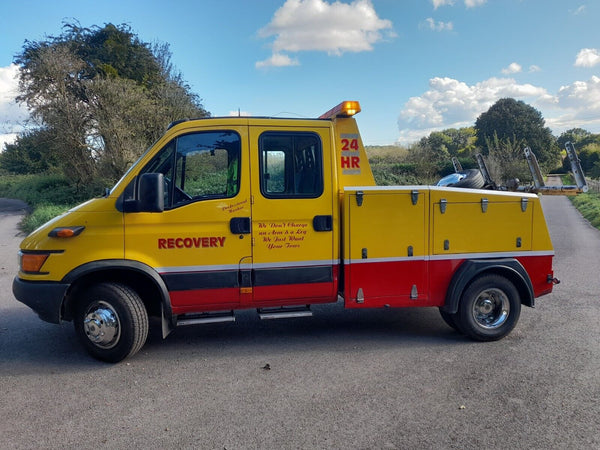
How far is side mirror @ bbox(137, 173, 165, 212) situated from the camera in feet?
15.1

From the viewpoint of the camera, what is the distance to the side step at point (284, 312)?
513 cm

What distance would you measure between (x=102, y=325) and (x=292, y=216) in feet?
7.41

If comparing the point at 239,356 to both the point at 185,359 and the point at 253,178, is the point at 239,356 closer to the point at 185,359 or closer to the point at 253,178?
the point at 185,359

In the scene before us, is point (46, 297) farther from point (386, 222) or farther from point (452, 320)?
point (452, 320)

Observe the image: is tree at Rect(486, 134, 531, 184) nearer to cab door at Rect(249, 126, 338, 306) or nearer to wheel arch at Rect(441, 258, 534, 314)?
wheel arch at Rect(441, 258, 534, 314)

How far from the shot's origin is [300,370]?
187 inches

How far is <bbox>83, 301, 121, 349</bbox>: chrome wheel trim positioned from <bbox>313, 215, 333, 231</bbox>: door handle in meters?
2.27

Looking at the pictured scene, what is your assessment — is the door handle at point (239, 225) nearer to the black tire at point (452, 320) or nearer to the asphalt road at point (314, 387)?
the asphalt road at point (314, 387)

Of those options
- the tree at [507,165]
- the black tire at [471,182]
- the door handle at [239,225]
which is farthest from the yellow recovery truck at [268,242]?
the tree at [507,165]

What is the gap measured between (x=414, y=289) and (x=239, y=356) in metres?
2.07

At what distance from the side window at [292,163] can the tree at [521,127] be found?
153 feet

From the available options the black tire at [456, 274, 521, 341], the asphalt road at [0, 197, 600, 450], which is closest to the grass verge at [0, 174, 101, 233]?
the asphalt road at [0, 197, 600, 450]

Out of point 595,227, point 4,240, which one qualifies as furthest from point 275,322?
point 595,227

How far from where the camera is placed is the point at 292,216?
5.09 metres
